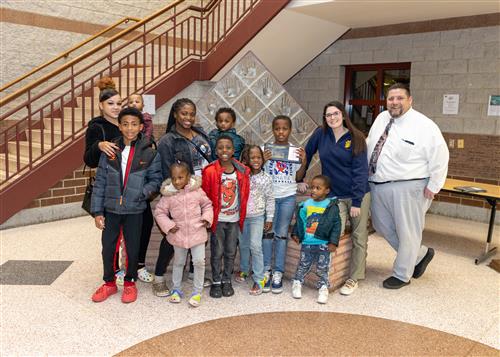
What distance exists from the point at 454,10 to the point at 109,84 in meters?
4.27

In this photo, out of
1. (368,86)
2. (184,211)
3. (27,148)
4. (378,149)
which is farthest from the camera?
(368,86)

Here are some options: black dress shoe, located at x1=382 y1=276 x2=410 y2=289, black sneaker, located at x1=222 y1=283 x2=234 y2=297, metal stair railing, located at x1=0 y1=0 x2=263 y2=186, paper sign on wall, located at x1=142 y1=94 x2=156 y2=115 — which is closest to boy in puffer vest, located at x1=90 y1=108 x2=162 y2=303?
black sneaker, located at x1=222 y1=283 x2=234 y2=297

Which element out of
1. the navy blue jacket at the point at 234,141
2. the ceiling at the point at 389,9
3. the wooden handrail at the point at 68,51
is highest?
the ceiling at the point at 389,9

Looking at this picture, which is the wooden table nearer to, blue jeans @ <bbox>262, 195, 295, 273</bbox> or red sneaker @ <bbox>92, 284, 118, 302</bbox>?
blue jeans @ <bbox>262, 195, 295, 273</bbox>

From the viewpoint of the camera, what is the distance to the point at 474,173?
5.54m

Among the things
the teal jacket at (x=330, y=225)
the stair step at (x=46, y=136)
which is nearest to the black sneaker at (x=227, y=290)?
the teal jacket at (x=330, y=225)

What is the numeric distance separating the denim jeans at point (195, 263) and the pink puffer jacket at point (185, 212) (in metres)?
0.06

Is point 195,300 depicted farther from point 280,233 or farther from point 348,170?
point 348,170

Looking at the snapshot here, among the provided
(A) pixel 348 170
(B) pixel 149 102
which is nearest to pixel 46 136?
(B) pixel 149 102

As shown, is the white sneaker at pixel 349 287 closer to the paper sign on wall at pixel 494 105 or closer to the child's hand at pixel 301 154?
the child's hand at pixel 301 154

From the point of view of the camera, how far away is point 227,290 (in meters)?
3.04

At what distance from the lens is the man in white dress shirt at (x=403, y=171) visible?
3.08 meters

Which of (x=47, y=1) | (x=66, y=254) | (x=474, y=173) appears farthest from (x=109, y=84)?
(x=474, y=173)

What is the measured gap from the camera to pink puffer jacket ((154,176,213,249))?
2787mm
